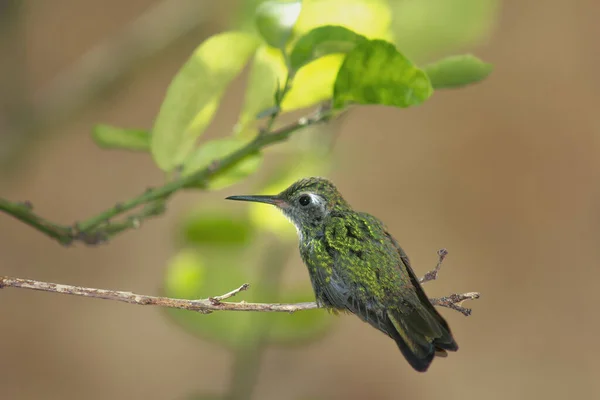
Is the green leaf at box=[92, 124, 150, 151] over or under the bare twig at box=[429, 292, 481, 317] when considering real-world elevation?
over

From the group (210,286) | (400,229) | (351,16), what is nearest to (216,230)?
(210,286)

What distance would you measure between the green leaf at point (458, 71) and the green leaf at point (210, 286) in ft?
1.51

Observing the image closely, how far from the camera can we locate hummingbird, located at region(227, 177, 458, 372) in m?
0.69

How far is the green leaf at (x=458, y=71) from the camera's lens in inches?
26.4

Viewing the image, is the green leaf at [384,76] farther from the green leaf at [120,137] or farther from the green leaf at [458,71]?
the green leaf at [120,137]

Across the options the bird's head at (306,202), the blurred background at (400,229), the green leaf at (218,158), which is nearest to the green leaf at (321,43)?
the green leaf at (218,158)

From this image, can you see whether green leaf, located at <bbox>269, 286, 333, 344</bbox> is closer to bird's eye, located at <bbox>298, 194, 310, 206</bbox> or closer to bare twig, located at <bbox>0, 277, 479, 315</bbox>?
bird's eye, located at <bbox>298, 194, 310, 206</bbox>

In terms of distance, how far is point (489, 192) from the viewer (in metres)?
2.40

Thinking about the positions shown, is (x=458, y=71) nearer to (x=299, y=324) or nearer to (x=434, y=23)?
(x=434, y=23)

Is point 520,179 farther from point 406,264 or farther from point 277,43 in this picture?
point 277,43

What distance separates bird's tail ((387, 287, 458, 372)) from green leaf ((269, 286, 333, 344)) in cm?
29

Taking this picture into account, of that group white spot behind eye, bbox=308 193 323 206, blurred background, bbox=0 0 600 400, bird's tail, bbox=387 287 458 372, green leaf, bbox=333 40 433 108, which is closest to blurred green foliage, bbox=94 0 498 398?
green leaf, bbox=333 40 433 108

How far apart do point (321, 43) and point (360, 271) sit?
25 cm


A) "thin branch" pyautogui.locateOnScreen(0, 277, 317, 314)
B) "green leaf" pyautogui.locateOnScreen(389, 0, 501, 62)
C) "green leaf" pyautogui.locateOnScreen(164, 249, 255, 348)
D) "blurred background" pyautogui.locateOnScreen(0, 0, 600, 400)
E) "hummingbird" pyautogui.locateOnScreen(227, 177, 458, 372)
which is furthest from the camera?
"blurred background" pyautogui.locateOnScreen(0, 0, 600, 400)
